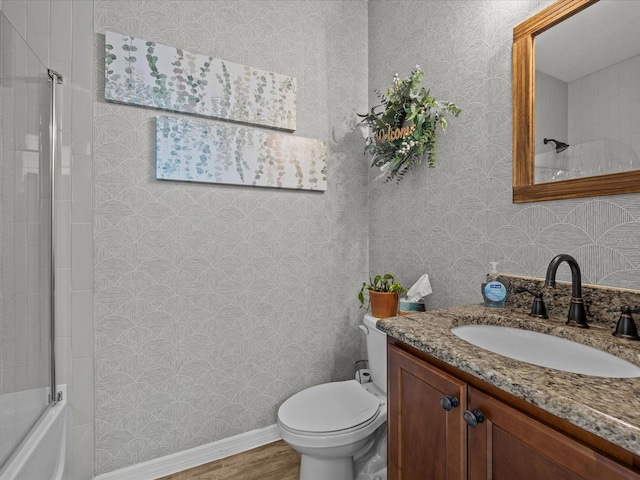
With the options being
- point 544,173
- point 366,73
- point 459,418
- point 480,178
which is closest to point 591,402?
point 459,418

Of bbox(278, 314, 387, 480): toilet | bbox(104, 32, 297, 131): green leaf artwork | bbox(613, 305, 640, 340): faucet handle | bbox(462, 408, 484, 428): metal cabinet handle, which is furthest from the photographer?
bbox(104, 32, 297, 131): green leaf artwork

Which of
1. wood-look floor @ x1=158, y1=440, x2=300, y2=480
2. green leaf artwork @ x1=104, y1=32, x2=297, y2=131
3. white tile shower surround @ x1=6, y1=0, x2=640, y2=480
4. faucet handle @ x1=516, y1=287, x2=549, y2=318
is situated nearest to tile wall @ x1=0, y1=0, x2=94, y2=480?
white tile shower surround @ x1=6, y1=0, x2=640, y2=480

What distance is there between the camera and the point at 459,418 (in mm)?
750

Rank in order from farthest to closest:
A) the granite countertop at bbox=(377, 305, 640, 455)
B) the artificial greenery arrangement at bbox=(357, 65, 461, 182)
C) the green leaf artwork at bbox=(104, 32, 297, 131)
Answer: the artificial greenery arrangement at bbox=(357, 65, 461, 182)
the green leaf artwork at bbox=(104, 32, 297, 131)
the granite countertop at bbox=(377, 305, 640, 455)

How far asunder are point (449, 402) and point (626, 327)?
0.53 m

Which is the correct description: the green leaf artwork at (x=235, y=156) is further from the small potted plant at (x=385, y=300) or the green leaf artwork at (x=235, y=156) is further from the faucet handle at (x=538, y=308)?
the faucet handle at (x=538, y=308)

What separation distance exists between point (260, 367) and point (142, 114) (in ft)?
4.70

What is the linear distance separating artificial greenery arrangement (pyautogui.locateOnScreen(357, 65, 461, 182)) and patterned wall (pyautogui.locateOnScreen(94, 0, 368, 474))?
1.01 ft

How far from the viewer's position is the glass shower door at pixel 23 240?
3.39ft

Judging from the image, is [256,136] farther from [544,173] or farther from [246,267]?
[544,173]

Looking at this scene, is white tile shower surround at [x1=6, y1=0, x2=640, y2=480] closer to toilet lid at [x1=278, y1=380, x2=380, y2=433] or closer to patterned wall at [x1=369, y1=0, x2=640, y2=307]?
patterned wall at [x1=369, y1=0, x2=640, y2=307]

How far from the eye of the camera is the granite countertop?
49 cm

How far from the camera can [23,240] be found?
116cm

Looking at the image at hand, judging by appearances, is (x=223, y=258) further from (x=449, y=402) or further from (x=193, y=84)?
(x=449, y=402)
